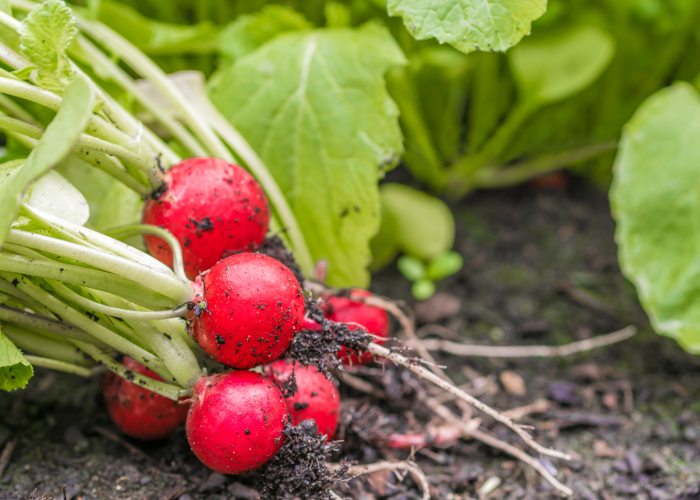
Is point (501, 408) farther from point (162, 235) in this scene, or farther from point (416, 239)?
point (162, 235)

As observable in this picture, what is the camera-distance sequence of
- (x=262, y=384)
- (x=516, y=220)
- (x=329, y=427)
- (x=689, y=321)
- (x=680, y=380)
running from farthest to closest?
1. (x=516, y=220)
2. (x=680, y=380)
3. (x=689, y=321)
4. (x=329, y=427)
5. (x=262, y=384)

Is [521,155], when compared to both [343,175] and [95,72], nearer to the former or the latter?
[343,175]

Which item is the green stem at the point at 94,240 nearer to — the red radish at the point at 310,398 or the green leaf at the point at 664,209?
the red radish at the point at 310,398

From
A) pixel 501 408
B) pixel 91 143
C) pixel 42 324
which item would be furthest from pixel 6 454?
pixel 501 408

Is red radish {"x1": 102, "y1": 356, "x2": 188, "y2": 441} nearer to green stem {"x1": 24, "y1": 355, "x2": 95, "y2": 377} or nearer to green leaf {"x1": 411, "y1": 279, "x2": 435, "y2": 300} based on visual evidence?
green stem {"x1": 24, "y1": 355, "x2": 95, "y2": 377}

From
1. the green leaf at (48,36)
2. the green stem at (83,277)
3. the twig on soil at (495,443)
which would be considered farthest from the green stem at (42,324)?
the twig on soil at (495,443)

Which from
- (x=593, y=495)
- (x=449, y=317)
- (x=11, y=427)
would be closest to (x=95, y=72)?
(x=11, y=427)
